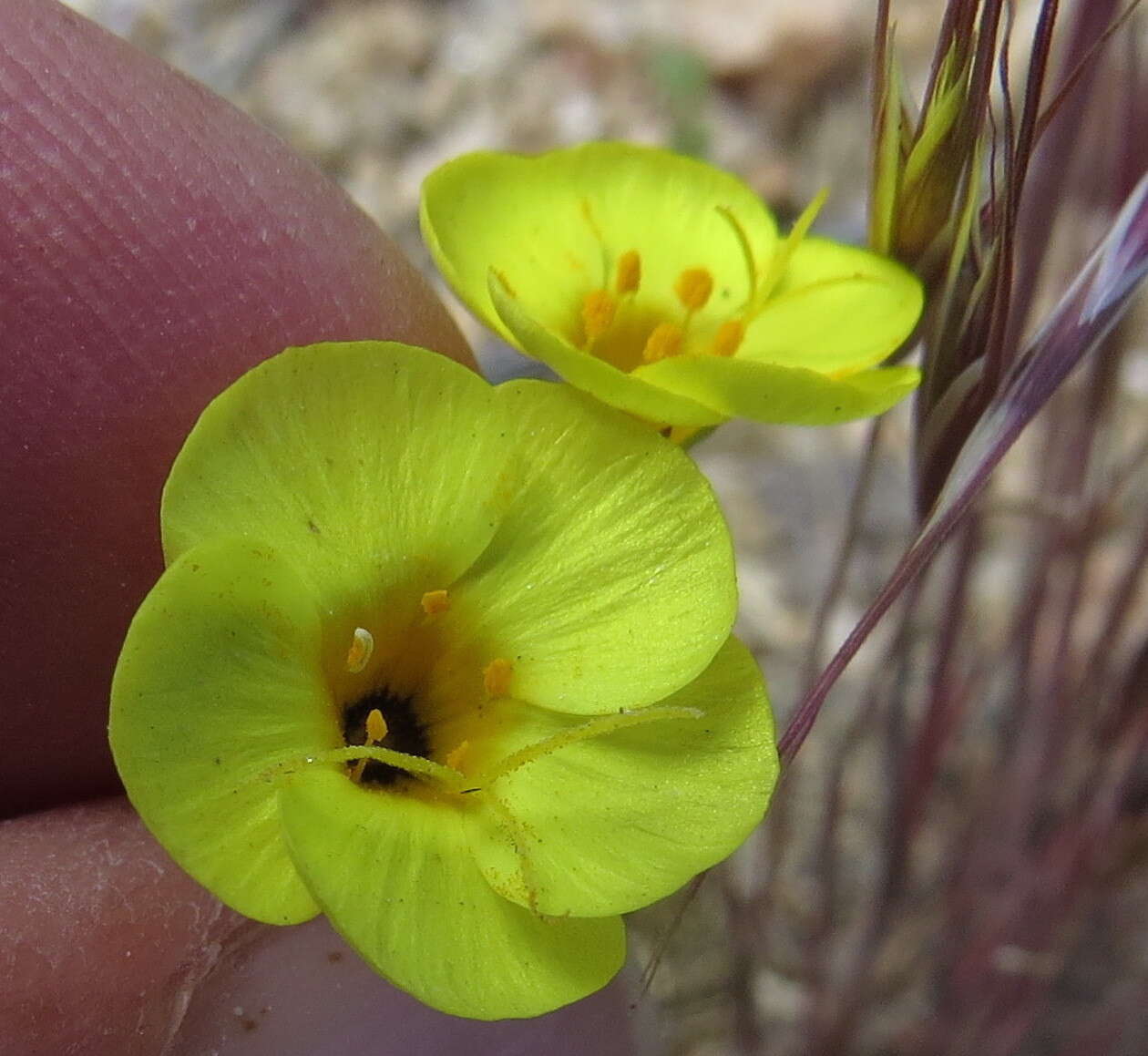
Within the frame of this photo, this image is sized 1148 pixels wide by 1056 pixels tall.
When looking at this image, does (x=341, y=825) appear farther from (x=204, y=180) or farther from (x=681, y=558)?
(x=204, y=180)

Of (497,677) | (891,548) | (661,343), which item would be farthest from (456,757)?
(891,548)

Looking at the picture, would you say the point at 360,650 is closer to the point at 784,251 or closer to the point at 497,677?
the point at 497,677

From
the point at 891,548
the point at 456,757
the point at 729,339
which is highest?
the point at 729,339

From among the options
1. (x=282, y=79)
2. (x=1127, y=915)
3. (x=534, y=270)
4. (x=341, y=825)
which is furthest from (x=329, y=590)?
(x=282, y=79)

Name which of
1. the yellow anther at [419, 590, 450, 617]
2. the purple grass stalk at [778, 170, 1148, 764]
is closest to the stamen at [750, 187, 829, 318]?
the purple grass stalk at [778, 170, 1148, 764]

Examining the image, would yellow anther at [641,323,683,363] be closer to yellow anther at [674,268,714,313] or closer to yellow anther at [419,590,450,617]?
yellow anther at [674,268,714,313]

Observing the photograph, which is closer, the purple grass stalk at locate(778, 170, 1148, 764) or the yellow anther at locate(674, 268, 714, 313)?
the purple grass stalk at locate(778, 170, 1148, 764)
